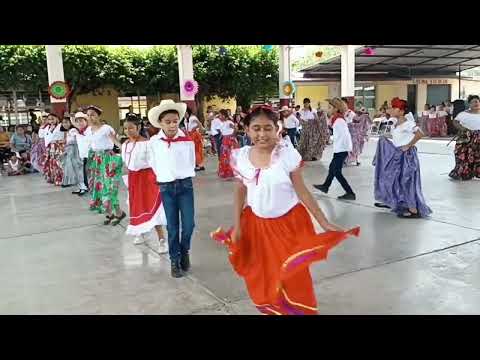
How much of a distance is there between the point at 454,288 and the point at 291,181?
1.73 meters

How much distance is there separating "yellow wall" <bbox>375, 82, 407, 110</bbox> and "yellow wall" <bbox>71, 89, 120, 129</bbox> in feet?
42.7

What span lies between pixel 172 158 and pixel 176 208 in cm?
44

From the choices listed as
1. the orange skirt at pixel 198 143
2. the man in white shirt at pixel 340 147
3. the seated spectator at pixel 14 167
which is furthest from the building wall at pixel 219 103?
the man in white shirt at pixel 340 147

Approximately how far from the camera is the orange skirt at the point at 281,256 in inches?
105

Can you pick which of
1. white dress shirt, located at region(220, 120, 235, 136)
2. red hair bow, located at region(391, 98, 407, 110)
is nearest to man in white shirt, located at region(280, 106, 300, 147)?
white dress shirt, located at region(220, 120, 235, 136)

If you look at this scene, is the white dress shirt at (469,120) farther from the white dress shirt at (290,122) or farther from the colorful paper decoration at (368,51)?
the colorful paper decoration at (368,51)

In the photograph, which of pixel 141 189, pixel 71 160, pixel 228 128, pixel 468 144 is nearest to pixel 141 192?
pixel 141 189

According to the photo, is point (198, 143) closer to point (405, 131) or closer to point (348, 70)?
point (405, 131)

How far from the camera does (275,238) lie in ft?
9.33

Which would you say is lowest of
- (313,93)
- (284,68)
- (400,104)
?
(400,104)
